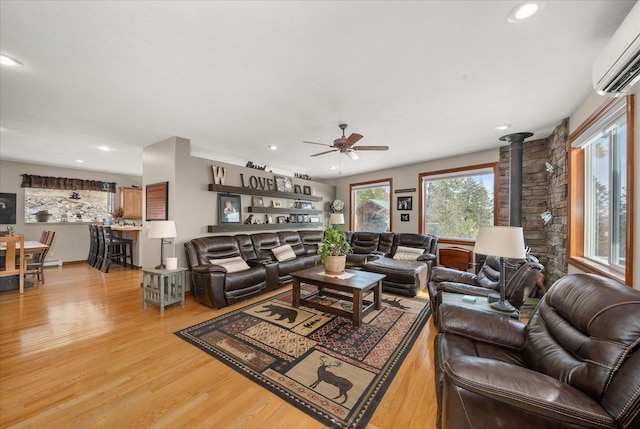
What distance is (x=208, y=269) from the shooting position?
344 centimetres

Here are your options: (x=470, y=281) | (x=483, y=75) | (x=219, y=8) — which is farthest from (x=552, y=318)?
(x=219, y=8)

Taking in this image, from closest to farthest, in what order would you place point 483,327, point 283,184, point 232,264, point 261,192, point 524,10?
point 524,10, point 483,327, point 232,264, point 261,192, point 283,184

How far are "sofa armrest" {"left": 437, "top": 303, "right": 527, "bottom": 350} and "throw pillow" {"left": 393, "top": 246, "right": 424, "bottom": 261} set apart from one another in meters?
3.12

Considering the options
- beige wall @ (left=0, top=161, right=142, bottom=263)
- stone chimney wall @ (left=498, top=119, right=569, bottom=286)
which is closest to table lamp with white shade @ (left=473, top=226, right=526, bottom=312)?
stone chimney wall @ (left=498, top=119, right=569, bottom=286)

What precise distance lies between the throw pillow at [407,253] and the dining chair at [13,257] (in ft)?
21.3

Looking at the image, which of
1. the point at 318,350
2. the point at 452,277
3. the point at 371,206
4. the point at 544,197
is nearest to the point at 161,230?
the point at 318,350

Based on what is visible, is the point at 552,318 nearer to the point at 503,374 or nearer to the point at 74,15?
the point at 503,374

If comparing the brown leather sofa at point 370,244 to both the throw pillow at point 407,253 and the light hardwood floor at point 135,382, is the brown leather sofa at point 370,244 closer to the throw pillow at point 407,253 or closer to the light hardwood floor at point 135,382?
the throw pillow at point 407,253

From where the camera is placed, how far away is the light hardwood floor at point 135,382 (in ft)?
5.24

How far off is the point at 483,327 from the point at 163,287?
362 cm

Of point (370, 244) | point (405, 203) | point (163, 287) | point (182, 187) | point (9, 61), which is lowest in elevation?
point (163, 287)

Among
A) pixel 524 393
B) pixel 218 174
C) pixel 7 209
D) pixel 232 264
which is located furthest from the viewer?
pixel 7 209

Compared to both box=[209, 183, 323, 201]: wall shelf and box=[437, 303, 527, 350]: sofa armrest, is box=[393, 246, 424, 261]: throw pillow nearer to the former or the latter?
box=[209, 183, 323, 201]: wall shelf

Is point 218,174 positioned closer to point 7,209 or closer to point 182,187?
point 182,187
